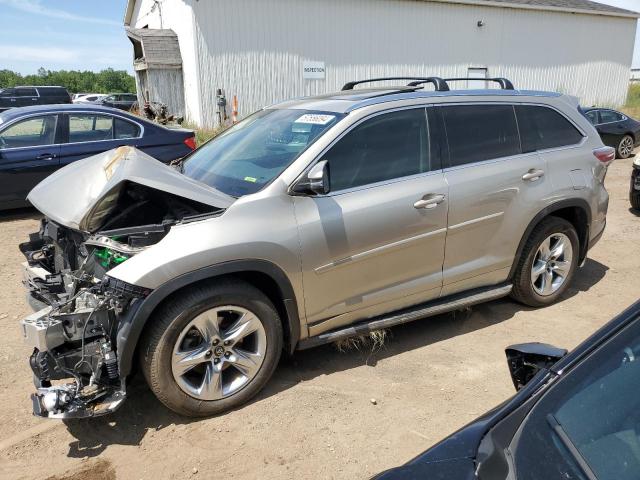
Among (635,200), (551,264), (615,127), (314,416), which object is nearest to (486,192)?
(551,264)

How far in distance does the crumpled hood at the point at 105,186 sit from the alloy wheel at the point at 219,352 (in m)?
0.69

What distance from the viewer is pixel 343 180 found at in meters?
3.58

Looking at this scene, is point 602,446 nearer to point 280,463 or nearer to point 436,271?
point 280,463

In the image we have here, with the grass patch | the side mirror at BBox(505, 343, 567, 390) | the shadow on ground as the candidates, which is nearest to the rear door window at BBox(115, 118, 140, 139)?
the shadow on ground

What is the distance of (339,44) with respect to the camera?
58.9ft

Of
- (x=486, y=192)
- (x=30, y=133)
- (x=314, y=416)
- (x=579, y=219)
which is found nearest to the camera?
(x=314, y=416)

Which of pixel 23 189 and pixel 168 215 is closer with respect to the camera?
pixel 168 215

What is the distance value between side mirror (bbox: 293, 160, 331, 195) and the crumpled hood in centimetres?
45

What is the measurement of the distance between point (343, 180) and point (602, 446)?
244cm

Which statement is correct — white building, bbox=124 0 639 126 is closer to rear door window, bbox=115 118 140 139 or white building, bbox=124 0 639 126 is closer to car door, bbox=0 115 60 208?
rear door window, bbox=115 118 140 139

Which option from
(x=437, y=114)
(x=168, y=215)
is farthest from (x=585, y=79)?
(x=168, y=215)

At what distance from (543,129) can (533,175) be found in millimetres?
510

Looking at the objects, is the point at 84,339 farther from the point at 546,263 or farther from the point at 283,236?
the point at 546,263

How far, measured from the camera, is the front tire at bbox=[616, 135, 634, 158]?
46.0 ft
